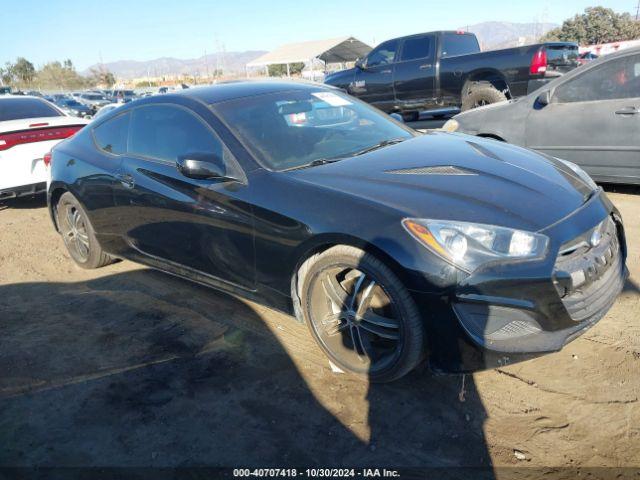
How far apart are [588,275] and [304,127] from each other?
198cm

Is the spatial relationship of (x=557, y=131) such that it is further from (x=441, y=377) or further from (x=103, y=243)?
(x=103, y=243)

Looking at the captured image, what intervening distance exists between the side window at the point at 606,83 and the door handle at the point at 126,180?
4572mm

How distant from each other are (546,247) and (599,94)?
396 cm

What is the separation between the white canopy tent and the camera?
110 feet

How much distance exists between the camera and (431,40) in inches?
411

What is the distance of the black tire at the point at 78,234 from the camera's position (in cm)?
459

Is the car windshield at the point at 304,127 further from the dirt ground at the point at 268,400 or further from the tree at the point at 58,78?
the tree at the point at 58,78

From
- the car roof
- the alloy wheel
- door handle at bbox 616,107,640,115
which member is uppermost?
the car roof

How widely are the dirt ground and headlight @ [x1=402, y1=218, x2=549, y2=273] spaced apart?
2.50 ft

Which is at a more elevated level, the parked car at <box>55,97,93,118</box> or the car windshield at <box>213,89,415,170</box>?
the parked car at <box>55,97,93,118</box>

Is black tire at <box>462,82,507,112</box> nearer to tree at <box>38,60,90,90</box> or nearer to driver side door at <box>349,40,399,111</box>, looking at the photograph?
driver side door at <box>349,40,399,111</box>

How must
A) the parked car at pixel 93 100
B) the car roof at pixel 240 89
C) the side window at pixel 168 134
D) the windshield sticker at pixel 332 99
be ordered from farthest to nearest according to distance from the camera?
the parked car at pixel 93 100, the windshield sticker at pixel 332 99, the car roof at pixel 240 89, the side window at pixel 168 134

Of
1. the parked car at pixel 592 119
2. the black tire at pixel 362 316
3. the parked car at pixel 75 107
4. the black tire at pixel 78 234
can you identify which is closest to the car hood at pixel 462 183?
the black tire at pixel 362 316

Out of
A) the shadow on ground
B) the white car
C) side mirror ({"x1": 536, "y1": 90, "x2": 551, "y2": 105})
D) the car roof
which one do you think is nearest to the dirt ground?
the shadow on ground
